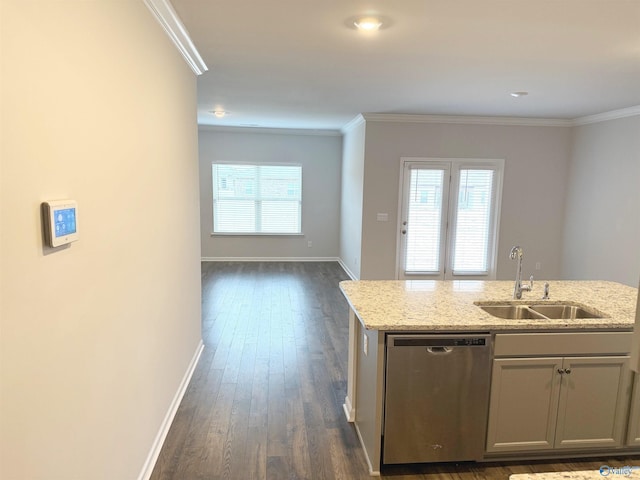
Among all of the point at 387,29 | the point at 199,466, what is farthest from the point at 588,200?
the point at 199,466

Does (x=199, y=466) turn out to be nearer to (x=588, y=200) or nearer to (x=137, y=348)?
(x=137, y=348)

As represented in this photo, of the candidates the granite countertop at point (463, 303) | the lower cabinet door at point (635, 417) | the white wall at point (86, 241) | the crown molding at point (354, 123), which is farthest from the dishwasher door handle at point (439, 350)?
the crown molding at point (354, 123)

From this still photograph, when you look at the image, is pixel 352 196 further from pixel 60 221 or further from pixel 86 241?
pixel 60 221

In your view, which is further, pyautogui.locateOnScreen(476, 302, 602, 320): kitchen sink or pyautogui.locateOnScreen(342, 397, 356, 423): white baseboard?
pyautogui.locateOnScreen(342, 397, 356, 423): white baseboard

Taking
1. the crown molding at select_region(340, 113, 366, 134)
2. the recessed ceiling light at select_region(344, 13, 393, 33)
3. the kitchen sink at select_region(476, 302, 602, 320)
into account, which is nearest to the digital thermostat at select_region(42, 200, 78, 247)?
the recessed ceiling light at select_region(344, 13, 393, 33)

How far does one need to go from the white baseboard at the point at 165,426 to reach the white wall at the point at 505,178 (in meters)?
3.30

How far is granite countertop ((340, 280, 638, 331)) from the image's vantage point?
2.19 metres

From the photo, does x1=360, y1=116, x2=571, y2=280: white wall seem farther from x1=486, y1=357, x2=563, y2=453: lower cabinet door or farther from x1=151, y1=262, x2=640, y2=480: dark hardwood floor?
x1=486, y1=357, x2=563, y2=453: lower cabinet door

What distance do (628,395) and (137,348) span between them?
2679 mm

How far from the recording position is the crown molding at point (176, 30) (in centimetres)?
220

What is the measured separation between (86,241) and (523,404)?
2.30 metres

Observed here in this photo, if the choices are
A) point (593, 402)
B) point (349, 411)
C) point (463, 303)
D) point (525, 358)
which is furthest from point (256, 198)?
point (593, 402)

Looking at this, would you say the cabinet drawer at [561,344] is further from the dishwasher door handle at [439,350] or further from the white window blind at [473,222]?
the white window blind at [473,222]

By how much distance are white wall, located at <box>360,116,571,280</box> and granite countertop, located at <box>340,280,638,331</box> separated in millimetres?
3027
